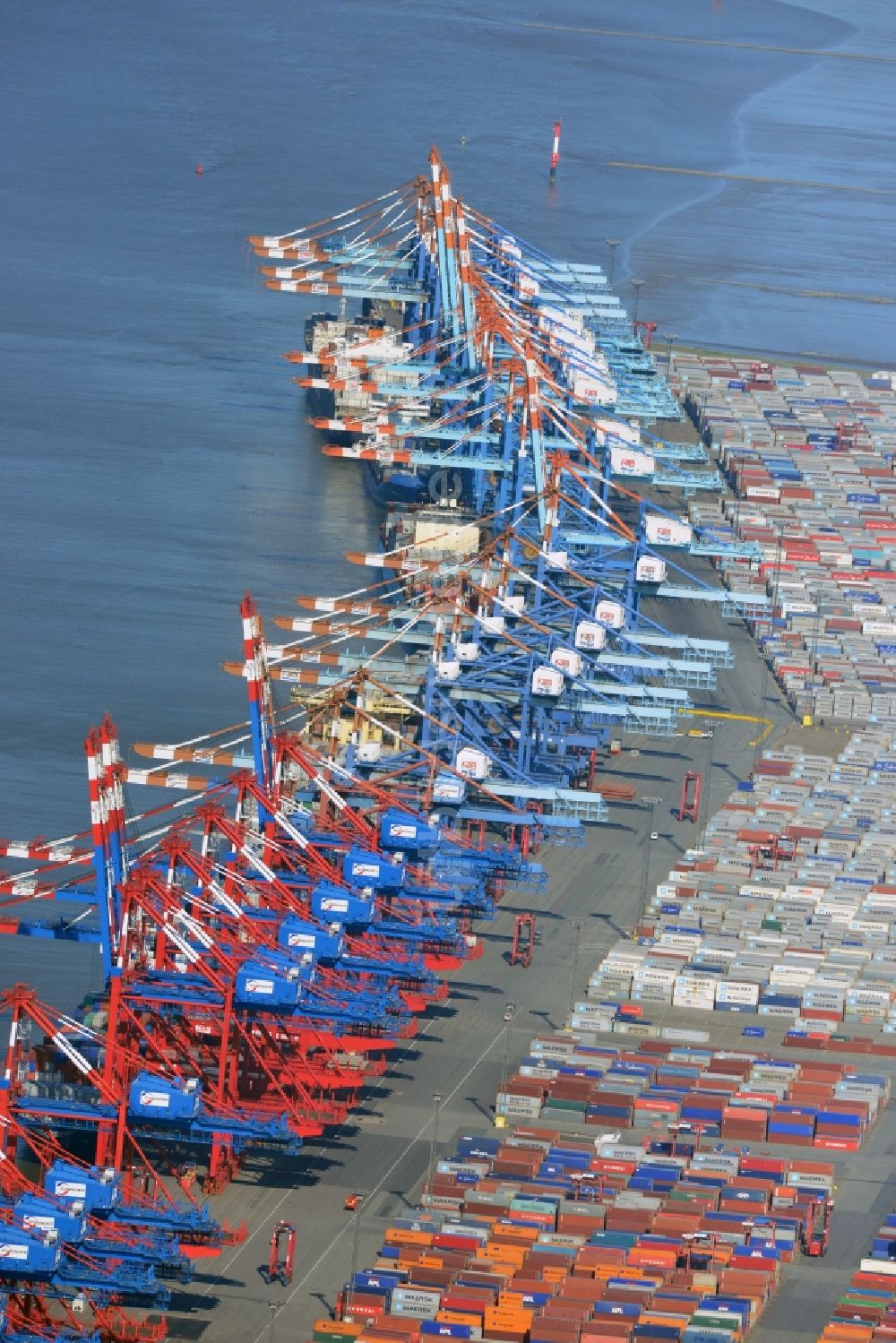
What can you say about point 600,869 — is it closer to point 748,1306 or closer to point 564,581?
point 564,581

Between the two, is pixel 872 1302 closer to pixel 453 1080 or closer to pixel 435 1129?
pixel 435 1129

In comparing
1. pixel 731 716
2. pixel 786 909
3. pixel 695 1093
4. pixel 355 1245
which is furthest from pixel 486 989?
pixel 731 716

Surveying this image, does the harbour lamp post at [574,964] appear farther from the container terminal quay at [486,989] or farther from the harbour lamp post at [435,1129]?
the harbour lamp post at [435,1129]

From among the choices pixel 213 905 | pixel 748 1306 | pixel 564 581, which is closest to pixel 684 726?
pixel 564 581

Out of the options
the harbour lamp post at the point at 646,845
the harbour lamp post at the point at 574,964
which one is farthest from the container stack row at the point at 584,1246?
the harbour lamp post at the point at 646,845

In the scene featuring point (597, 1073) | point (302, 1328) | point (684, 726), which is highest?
point (684, 726)

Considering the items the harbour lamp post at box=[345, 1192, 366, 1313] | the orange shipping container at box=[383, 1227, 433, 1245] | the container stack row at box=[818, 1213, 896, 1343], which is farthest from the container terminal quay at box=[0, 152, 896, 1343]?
the harbour lamp post at box=[345, 1192, 366, 1313]
